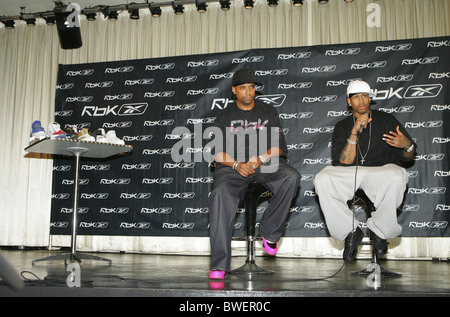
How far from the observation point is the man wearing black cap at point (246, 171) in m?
3.00

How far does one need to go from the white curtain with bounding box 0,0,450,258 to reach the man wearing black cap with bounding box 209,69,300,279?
2.12 metres

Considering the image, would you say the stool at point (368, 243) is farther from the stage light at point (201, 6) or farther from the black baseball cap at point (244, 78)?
the stage light at point (201, 6)

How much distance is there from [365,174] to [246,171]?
88 cm

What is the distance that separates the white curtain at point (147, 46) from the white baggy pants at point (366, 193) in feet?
6.32

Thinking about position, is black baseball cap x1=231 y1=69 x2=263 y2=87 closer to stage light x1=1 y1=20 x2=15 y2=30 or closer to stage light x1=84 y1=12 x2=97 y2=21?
stage light x1=84 y1=12 x2=97 y2=21

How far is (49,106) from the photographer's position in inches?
243

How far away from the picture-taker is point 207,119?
216 inches

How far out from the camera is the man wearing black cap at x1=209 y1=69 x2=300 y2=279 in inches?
118

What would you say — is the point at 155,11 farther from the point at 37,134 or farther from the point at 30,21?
the point at 37,134

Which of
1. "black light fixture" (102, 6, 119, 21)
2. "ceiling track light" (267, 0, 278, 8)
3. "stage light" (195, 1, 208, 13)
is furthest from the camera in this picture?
"black light fixture" (102, 6, 119, 21)

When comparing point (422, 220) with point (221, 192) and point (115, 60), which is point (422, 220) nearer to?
point (221, 192)

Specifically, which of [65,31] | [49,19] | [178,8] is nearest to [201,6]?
[178,8]

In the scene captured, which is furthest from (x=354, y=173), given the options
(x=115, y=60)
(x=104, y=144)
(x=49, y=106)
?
(x=49, y=106)

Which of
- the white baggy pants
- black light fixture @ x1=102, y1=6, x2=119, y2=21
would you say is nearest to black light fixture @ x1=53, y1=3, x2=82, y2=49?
black light fixture @ x1=102, y1=6, x2=119, y2=21
